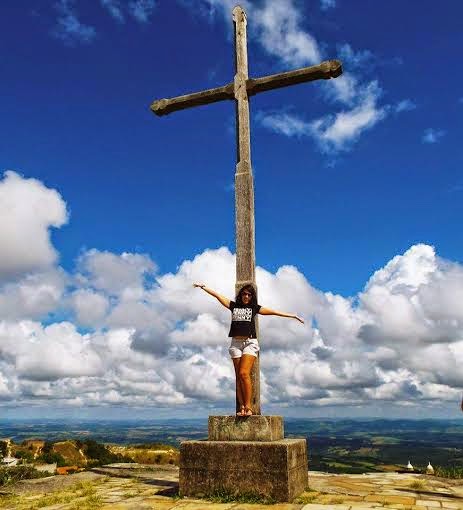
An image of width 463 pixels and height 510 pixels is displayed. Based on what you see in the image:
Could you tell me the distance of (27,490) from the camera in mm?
7906

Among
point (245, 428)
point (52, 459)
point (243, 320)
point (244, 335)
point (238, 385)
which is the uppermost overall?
point (243, 320)

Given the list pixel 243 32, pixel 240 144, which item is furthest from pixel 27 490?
pixel 243 32

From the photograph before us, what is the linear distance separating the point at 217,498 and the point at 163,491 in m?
1.23

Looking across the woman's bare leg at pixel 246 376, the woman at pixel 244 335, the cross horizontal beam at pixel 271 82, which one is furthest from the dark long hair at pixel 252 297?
the cross horizontal beam at pixel 271 82

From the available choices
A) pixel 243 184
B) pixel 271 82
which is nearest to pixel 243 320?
pixel 243 184

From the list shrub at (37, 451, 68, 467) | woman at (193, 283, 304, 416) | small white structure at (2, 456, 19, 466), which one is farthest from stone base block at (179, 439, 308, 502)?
shrub at (37, 451, 68, 467)

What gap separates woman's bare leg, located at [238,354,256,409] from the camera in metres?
7.02

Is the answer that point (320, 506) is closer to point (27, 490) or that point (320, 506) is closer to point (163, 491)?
point (163, 491)

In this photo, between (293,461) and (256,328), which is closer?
(293,461)

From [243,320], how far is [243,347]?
39 cm

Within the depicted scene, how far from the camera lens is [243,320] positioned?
7258 millimetres

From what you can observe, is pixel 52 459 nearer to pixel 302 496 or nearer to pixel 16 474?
pixel 16 474

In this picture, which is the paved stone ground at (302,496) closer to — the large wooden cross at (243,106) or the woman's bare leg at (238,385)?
the woman's bare leg at (238,385)

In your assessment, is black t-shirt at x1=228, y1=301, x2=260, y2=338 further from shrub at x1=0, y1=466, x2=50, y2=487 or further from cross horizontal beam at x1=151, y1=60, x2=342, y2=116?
shrub at x1=0, y1=466, x2=50, y2=487
